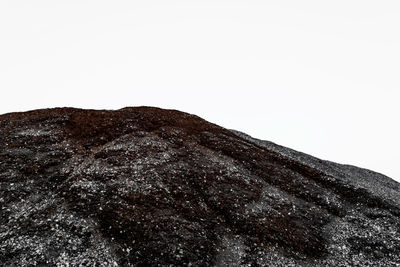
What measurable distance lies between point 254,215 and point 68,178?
64.2 ft

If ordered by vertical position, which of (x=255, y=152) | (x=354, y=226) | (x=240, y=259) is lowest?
(x=240, y=259)

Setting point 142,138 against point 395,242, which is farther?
point 142,138

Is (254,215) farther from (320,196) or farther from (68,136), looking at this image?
(68,136)

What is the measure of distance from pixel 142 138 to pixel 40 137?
13254mm

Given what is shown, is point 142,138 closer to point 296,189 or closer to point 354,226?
point 296,189

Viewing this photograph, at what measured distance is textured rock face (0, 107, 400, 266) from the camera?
3058 cm

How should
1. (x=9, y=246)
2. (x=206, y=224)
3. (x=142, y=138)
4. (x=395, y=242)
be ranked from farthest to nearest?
1. (x=142, y=138)
2. (x=395, y=242)
3. (x=206, y=224)
4. (x=9, y=246)

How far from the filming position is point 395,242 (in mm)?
37219

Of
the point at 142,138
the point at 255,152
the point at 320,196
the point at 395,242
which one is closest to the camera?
the point at 395,242

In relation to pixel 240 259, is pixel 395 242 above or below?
above

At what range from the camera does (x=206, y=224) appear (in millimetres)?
→ 34750

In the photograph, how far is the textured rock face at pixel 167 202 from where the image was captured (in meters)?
30.6

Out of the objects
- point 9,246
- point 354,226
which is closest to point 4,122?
point 9,246

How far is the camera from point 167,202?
1426 inches
